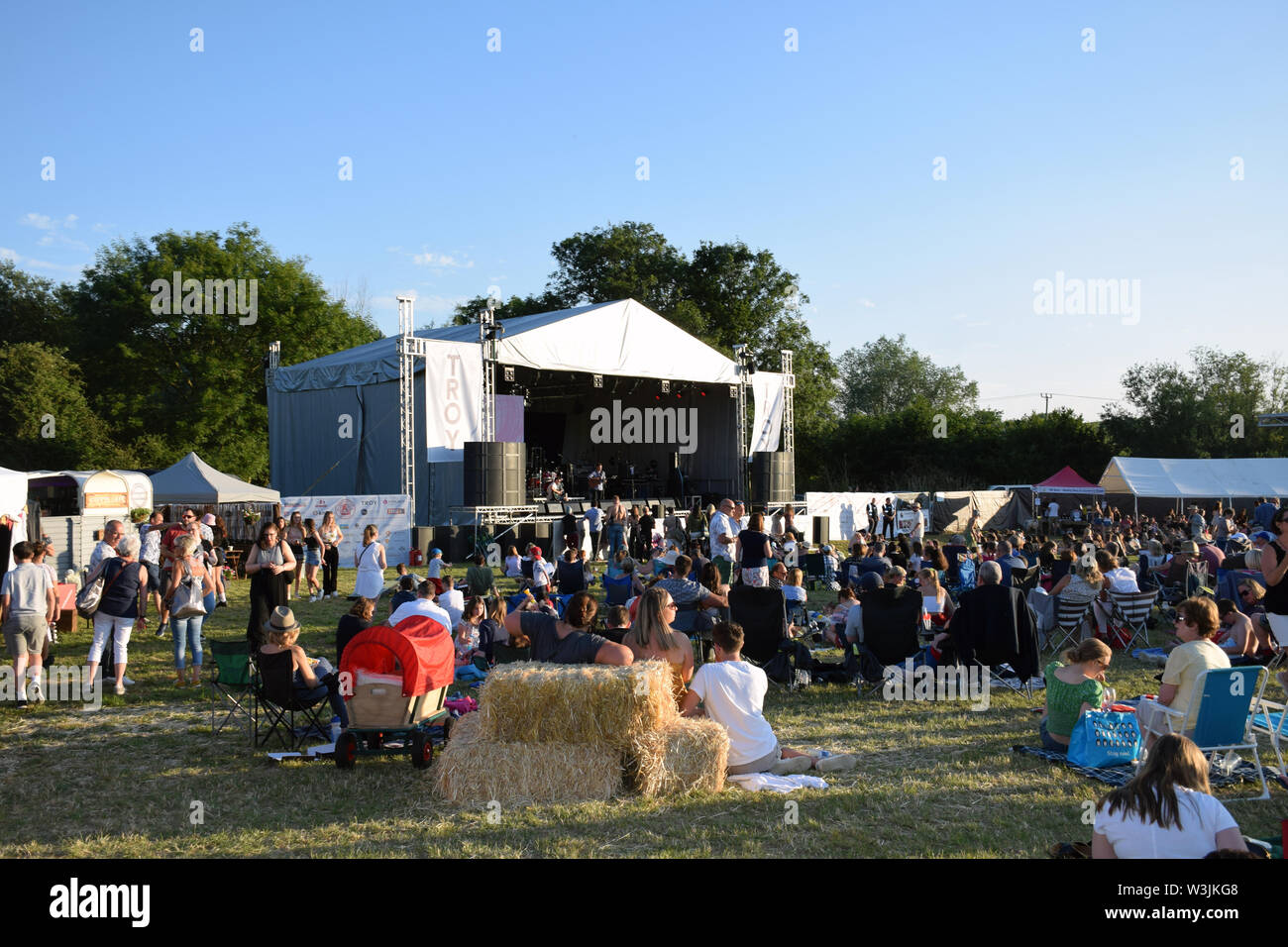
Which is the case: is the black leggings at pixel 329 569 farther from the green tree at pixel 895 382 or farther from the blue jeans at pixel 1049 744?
the green tree at pixel 895 382

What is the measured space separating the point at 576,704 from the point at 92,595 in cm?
469

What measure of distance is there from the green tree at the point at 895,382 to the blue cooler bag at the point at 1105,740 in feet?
180

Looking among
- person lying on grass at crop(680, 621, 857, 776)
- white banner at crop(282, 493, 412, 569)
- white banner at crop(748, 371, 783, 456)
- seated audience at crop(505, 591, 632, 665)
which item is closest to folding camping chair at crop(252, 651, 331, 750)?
seated audience at crop(505, 591, 632, 665)

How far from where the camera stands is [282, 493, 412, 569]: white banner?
15703mm

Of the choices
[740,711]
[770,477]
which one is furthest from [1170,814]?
[770,477]

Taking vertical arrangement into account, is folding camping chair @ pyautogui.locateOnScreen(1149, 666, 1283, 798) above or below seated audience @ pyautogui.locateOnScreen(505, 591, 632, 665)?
below

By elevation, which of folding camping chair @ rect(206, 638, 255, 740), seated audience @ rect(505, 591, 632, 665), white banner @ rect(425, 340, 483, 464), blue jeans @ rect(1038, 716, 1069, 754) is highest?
white banner @ rect(425, 340, 483, 464)

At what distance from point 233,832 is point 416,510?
13.9m

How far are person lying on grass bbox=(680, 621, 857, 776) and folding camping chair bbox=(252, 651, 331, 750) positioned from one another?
97.8 inches

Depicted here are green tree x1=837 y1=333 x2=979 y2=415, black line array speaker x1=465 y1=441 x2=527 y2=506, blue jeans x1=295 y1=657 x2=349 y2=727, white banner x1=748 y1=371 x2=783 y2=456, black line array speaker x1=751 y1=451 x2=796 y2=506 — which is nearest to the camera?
blue jeans x1=295 y1=657 x2=349 y2=727

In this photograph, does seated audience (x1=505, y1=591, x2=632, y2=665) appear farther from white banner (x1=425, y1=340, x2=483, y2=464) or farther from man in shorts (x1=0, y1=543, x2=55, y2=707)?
white banner (x1=425, y1=340, x2=483, y2=464)

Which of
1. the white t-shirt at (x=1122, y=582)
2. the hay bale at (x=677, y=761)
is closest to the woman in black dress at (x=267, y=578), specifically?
the hay bale at (x=677, y=761)

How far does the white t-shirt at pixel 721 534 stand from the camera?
11.2 m

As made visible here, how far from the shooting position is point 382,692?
5137mm
